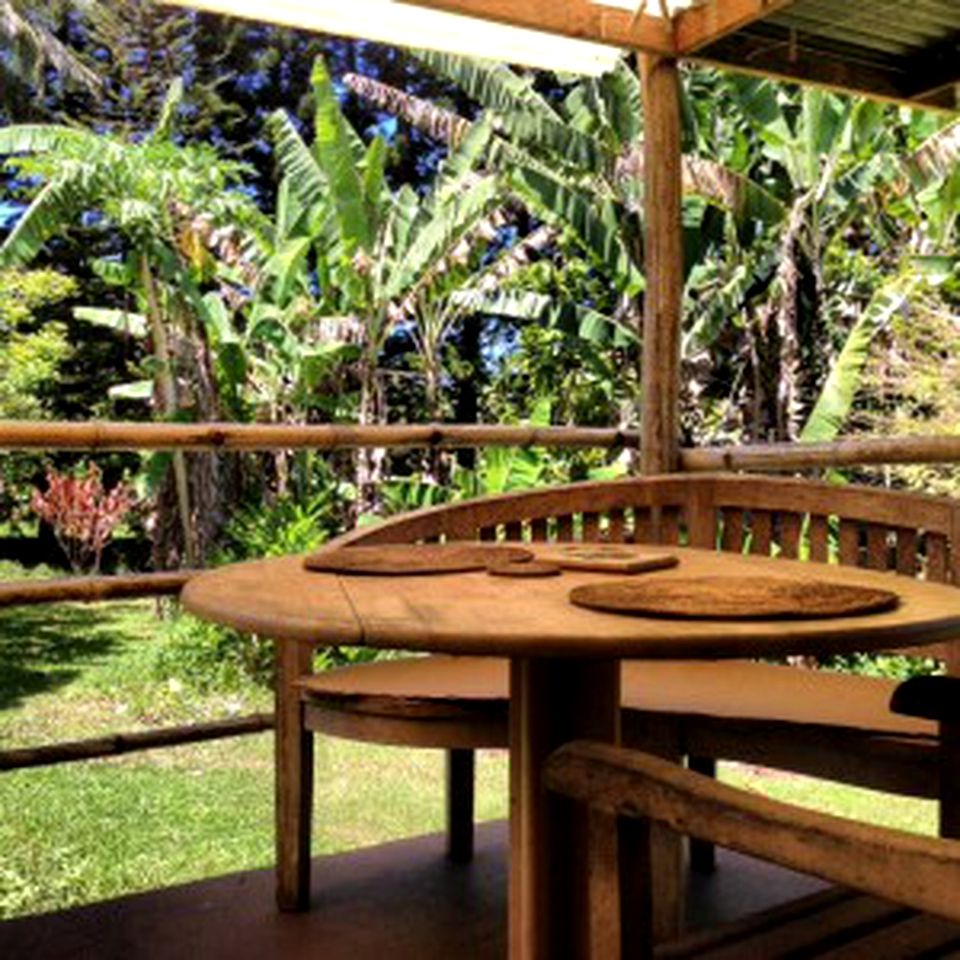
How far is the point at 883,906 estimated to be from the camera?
98 cm

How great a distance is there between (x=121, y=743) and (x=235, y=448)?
571 millimetres

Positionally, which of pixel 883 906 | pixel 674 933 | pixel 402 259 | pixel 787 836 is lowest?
pixel 674 933

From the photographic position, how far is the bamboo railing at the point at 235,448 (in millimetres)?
2080

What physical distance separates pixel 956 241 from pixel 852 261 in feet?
2.94

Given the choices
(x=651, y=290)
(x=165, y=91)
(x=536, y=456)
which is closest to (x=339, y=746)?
(x=536, y=456)

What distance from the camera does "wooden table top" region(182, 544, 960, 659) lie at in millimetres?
946

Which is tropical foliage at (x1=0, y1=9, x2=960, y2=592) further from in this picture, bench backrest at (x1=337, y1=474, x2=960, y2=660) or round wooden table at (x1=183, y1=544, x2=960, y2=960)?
round wooden table at (x1=183, y1=544, x2=960, y2=960)

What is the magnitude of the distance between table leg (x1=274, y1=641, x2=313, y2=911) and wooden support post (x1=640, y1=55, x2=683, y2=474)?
1158 millimetres

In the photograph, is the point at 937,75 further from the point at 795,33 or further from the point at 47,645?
the point at 47,645

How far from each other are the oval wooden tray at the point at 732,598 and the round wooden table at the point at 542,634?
16 mm

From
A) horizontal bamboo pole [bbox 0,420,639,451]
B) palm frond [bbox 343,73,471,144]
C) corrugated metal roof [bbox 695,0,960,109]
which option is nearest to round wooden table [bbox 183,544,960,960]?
horizontal bamboo pole [bbox 0,420,639,451]

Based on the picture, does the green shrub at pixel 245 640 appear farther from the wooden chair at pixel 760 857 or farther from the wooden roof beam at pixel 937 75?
the wooden chair at pixel 760 857

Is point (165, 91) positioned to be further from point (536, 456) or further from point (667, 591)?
point (667, 591)

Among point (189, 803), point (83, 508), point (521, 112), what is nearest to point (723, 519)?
point (189, 803)
